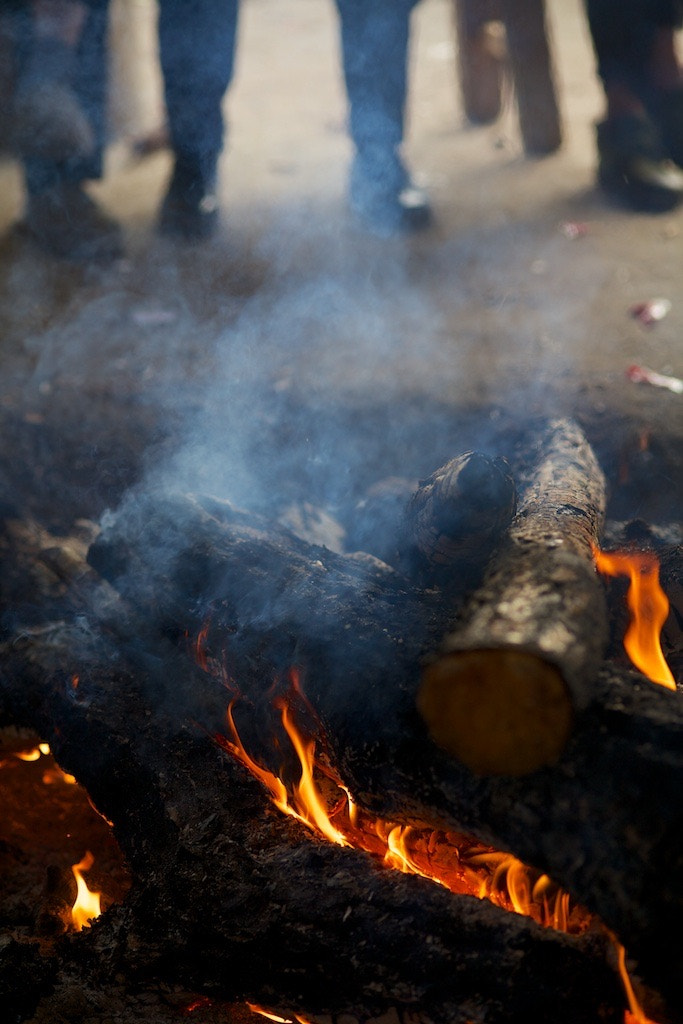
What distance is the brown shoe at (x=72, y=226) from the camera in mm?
4863

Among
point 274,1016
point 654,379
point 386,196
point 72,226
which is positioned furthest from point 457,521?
point 72,226

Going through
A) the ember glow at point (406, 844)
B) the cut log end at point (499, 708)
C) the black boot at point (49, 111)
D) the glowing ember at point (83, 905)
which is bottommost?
the glowing ember at point (83, 905)

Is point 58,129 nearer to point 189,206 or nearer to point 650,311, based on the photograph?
point 189,206

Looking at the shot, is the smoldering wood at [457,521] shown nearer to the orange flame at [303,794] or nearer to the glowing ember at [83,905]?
the orange flame at [303,794]

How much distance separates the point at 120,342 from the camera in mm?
3969

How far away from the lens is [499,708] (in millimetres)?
1257

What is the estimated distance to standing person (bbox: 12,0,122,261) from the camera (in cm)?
493

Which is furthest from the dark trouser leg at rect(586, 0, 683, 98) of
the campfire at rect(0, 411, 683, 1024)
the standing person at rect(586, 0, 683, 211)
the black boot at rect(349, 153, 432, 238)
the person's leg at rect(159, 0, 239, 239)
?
the campfire at rect(0, 411, 683, 1024)

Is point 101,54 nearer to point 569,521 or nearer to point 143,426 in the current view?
point 143,426

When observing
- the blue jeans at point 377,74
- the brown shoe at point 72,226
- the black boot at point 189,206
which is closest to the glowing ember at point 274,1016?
the brown shoe at point 72,226

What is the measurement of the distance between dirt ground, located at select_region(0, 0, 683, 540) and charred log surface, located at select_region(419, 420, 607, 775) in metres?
1.52

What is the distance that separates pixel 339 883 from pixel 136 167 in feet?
19.5

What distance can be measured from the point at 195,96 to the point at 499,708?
16.0 feet

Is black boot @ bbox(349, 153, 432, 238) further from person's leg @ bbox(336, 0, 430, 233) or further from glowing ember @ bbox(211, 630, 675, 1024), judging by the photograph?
glowing ember @ bbox(211, 630, 675, 1024)
